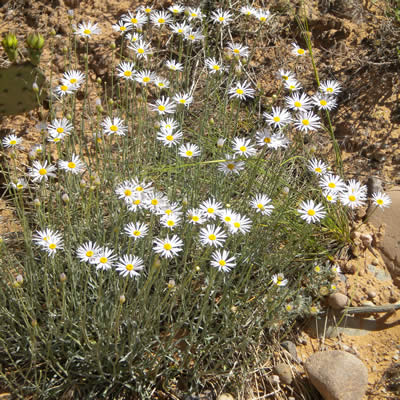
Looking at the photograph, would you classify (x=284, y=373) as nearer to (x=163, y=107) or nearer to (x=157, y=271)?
(x=157, y=271)

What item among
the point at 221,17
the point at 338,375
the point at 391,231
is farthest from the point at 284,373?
the point at 221,17

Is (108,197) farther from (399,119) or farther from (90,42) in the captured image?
(399,119)

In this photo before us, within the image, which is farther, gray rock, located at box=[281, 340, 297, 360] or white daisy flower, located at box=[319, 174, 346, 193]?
gray rock, located at box=[281, 340, 297, 360]

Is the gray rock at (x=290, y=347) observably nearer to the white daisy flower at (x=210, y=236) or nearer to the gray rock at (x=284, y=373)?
the gray rock at (x=284, y=373)

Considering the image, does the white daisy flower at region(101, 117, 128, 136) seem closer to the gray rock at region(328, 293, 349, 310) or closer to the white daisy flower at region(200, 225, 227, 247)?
the white daisy flower at region(200, 225, 227, 247)

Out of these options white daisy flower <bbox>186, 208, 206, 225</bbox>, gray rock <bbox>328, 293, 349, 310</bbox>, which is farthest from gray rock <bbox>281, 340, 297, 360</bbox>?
white daisy flower <bbox>186, 208, 206, 225</bbox>

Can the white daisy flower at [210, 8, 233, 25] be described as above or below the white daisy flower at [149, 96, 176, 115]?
above
